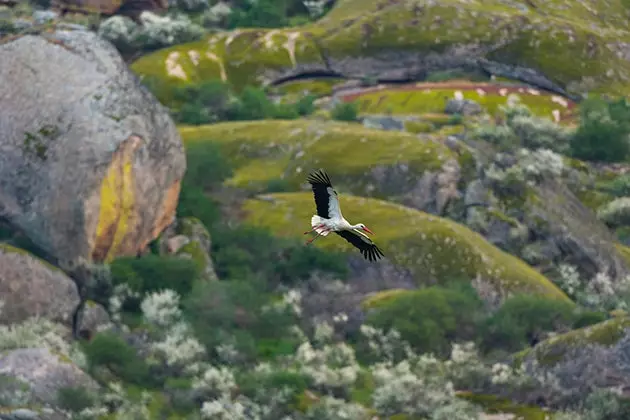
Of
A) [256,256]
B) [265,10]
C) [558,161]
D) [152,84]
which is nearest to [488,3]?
[265,10]

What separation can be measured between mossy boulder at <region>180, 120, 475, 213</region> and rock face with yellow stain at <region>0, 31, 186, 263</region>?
22173 mm

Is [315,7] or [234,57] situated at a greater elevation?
[234,57]

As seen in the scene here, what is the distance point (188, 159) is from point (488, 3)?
7889 centimetres

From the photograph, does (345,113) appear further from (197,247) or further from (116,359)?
(116,359)

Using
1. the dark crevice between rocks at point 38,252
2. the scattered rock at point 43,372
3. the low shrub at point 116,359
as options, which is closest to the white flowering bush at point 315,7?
the dark crevice between rocks at point 38,252

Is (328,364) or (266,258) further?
(266,258)

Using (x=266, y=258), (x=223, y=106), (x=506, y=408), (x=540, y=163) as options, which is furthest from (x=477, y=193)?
(x=506, y=408)

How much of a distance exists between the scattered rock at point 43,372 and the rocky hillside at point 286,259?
97 millimetres

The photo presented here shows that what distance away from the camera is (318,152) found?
111 metres

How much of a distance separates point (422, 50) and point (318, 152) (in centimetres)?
5542

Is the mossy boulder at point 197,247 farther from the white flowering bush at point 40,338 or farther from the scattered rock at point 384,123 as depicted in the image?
the scattered rock at point 384,123

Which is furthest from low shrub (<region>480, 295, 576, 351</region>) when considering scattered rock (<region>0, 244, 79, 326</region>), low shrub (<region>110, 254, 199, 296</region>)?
scattered rock (<region>0, 244, 79, 326</region>)

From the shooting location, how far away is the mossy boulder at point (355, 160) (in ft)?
354

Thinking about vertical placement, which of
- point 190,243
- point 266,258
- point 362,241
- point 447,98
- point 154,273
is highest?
point 362,241
